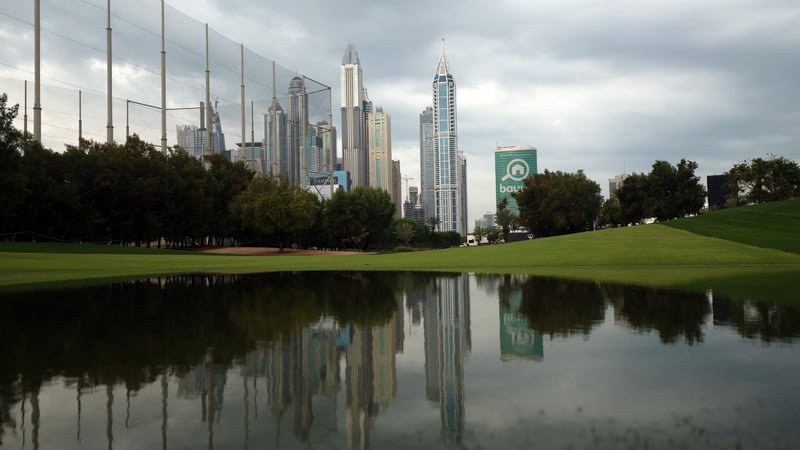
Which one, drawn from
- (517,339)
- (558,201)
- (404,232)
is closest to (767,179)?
(558,201)

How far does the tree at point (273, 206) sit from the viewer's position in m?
74.9

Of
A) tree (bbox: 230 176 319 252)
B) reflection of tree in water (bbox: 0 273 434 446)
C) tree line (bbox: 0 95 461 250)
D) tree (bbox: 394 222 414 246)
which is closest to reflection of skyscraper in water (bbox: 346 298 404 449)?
reflection of tree in water (bbox: 0 273 434 446)

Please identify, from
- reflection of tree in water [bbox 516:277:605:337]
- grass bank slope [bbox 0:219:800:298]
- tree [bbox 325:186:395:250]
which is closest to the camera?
reflection of tree in water [bbox 516:277:605:337]

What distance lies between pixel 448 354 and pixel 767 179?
105333mm

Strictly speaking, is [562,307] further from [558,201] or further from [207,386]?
[558,201]

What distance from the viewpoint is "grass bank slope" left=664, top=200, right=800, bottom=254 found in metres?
41.8

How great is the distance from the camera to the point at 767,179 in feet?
306

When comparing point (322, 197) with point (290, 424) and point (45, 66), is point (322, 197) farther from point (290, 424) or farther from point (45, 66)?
point (290, 424)

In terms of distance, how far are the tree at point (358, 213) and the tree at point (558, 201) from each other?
28.6 meters

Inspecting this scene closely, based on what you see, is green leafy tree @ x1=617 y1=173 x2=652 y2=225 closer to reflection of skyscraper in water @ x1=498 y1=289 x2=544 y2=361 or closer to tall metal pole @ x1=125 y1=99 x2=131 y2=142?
tall metal pole @ x1=125 y1=99 x2=131 y2=142

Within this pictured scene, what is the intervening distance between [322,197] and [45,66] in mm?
55966

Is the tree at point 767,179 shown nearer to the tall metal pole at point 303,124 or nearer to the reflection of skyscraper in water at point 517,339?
the tall metal pole at point 303,124

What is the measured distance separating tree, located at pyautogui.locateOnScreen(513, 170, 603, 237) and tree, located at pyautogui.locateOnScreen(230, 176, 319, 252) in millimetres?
48999

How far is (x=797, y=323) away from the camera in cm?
1190
